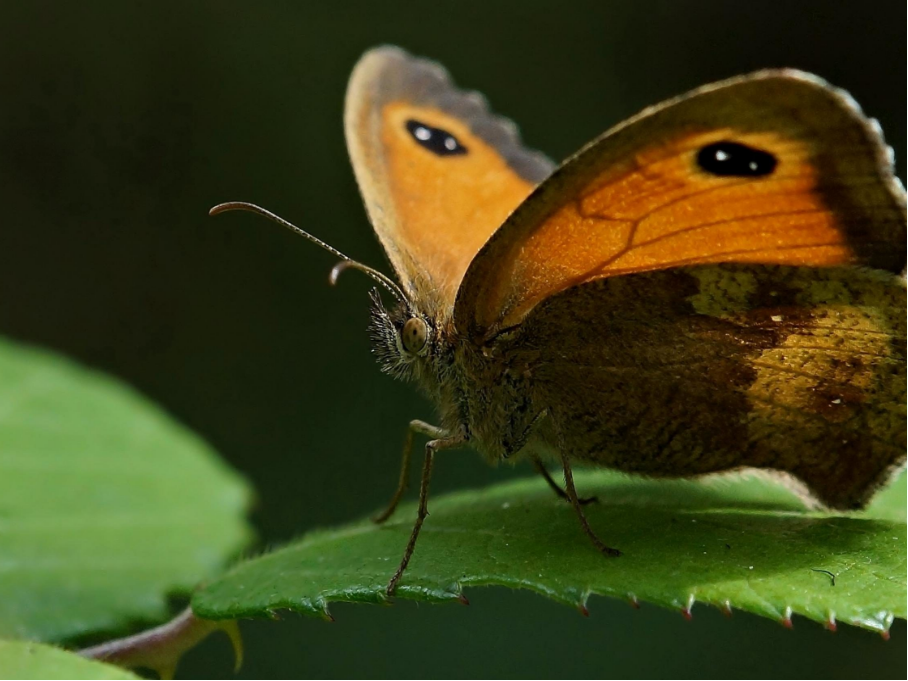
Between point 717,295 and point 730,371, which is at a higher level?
point 717,295

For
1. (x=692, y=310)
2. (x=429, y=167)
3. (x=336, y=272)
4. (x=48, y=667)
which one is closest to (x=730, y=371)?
(x=692, y=310)

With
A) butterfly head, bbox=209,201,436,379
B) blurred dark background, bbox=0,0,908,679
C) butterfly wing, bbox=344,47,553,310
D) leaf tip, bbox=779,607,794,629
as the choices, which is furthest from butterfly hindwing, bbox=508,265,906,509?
blurred dark background, bbox=0,0,908,679

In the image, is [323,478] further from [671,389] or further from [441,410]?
[671,389]

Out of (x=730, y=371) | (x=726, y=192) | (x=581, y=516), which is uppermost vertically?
(x=726, y=192)

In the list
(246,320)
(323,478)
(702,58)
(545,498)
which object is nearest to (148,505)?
(545,498)

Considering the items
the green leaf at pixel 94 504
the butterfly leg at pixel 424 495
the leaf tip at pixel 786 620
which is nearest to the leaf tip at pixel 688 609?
the leaf tip at pixel 786 620

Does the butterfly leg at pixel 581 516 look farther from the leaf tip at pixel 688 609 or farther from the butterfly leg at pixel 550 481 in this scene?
the leaf tip at pixel 688 609

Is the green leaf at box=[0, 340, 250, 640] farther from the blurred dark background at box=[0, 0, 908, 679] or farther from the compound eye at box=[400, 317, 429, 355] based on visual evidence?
the blurred dark background at box=[0, 0, 908, 679]

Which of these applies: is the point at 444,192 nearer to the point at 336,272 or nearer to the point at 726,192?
the point at 336,272
